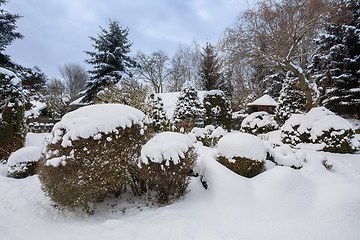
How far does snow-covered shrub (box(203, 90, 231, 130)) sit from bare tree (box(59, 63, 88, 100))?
97.3 ft

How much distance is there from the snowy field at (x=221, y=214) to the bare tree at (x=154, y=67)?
2767cm

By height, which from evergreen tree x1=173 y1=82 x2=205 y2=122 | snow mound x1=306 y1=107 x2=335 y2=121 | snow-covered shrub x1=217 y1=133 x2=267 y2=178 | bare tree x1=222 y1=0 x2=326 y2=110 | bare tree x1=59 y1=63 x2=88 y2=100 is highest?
bare tree x1=59 y1=63 x2=88 y2=100

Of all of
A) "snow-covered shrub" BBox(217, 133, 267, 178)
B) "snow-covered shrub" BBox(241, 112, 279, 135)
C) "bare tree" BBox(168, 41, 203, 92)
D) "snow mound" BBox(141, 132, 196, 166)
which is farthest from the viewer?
"bare tree" BBox(168, 41, 203, 92)

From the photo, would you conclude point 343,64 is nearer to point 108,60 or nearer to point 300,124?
point 300,124

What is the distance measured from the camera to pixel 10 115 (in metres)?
5.91

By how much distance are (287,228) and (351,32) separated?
1365cm

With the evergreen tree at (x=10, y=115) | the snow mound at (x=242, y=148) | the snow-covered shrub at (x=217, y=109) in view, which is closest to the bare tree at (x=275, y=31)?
the snow-covered shrub at (x=217, y=109)

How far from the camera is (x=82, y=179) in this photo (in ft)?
9.41

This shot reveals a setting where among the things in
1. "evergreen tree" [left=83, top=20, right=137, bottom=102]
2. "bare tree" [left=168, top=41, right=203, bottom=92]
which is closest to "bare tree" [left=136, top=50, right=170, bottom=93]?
"bare tree" [left=168, top=41, right=203, bottom=92]

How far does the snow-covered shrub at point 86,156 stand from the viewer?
281 cm

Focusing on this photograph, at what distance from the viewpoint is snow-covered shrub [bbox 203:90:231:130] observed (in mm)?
13117

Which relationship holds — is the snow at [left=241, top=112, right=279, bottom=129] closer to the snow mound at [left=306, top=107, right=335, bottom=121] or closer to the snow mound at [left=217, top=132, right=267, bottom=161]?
the snow mound at [left=306, top=107, right=335, bottom=121]

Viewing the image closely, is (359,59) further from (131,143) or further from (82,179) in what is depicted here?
Result: (82,179)

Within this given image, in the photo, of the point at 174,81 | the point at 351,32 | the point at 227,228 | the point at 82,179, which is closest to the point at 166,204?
the point at 227,228
